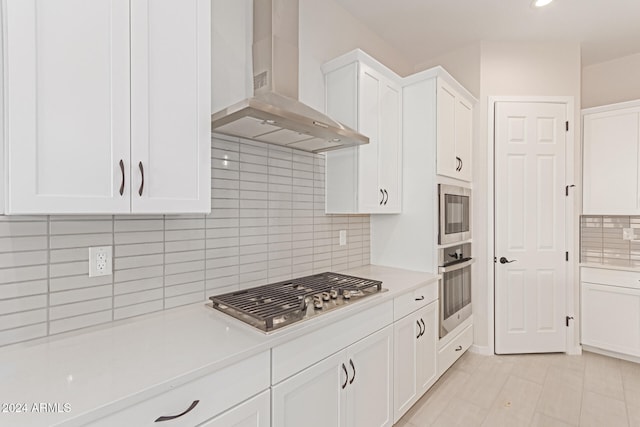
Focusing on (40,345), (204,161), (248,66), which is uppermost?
(248,66)

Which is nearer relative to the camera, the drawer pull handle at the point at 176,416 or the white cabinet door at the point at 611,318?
the drawer pull handle at the point at 176,416

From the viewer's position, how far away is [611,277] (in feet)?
9.58

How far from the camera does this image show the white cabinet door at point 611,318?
2.81m

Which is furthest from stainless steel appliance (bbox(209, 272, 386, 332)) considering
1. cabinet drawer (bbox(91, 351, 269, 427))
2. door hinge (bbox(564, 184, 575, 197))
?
door hinge (bbox(564, 184, 575, 197))

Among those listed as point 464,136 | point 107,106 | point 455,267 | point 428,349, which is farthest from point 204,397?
point 464,136

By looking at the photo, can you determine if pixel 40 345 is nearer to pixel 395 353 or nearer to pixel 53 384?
pixel 53 384

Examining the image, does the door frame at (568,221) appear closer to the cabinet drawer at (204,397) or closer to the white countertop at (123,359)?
the white countertop at (123,359)

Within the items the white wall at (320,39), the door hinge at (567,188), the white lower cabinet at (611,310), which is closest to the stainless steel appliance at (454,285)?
the door hinge at (567,188)

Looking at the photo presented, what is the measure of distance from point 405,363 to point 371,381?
0.38 metres

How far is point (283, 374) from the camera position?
1254 mm

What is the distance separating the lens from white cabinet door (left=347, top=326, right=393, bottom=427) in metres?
1.60

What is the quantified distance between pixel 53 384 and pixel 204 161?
856 millimetres

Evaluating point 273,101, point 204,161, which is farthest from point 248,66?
point 204,161

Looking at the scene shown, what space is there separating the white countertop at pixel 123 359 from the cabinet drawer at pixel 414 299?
1.89ft
